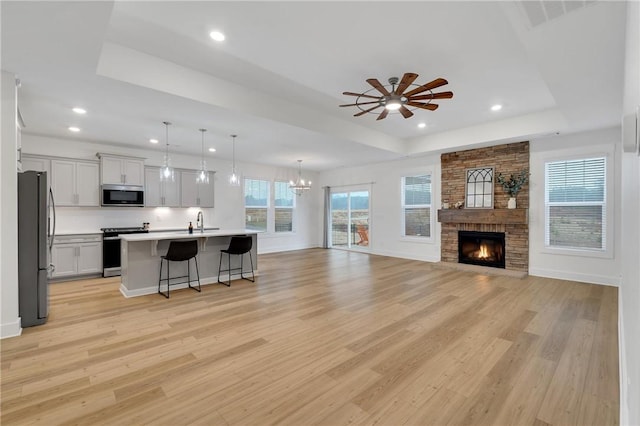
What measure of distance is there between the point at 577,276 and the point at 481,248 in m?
1.78

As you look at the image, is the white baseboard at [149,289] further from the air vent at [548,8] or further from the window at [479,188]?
the window at [479,188]

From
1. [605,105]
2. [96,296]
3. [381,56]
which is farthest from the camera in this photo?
[96,296]

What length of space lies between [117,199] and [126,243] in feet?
7.79

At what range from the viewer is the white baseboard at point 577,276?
17.4 feet

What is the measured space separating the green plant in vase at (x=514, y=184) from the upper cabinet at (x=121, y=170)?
325 inches

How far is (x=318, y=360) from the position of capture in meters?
2.69

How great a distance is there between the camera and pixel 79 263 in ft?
19.2

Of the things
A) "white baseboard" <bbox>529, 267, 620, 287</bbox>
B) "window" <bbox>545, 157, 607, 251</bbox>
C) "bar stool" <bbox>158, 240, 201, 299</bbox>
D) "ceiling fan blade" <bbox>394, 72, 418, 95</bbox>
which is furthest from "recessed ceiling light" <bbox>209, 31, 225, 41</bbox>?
"white baseboard" <bbox>529, 267, 620, 287</bbox>

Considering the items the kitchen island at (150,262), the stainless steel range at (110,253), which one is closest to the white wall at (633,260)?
the kitchen island at (150,262)

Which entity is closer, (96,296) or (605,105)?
(605,105)

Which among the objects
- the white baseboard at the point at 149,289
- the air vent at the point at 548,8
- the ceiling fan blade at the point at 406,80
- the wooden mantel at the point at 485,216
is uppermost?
the air vent at the point at 548,8

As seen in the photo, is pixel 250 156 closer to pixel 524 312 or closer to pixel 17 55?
pixel 17 55

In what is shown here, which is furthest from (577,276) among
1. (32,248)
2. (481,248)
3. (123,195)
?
(123,195)

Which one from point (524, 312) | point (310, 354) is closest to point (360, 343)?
point (310, 354)
